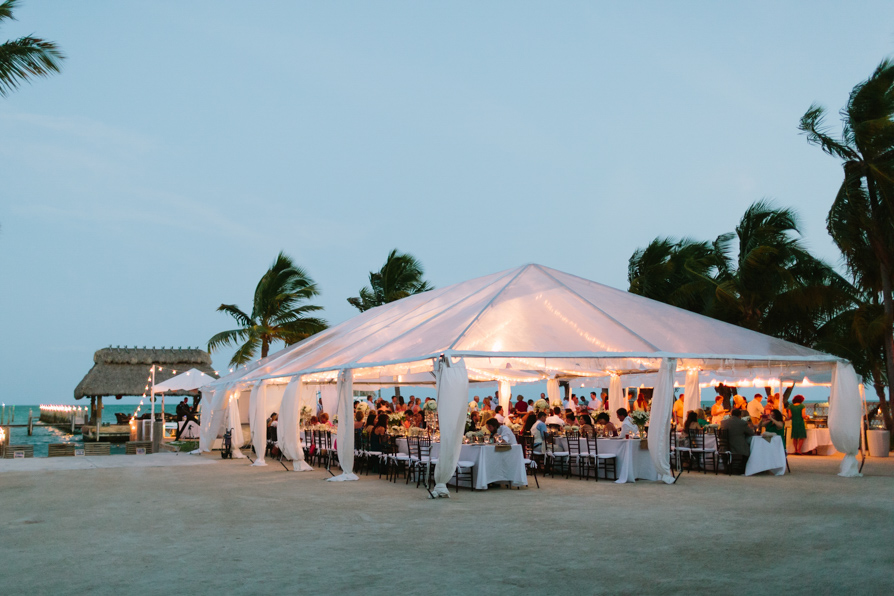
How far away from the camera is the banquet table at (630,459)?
43.4 feet

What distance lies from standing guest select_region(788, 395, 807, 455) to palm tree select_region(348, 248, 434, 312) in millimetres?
16299

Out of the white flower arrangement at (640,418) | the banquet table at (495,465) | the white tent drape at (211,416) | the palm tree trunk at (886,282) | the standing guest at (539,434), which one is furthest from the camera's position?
the white tent drape at (211,416)

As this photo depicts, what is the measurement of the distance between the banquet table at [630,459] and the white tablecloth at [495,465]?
74.8 inches

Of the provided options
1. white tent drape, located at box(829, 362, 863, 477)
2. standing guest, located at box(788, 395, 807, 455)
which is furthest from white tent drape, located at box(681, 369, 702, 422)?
white tent drape, located at box(829, 362, 863, 477)

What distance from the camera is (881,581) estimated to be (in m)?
5.62

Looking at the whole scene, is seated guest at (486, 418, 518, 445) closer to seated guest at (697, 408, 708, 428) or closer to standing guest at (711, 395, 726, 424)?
seated guest at (697, 408, 708, 428)

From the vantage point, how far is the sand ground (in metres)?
5.77

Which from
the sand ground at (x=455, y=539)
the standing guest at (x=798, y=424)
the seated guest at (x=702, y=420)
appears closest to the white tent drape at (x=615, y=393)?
the seated guest at (x=702, y=420)

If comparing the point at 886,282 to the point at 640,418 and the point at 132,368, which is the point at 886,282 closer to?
the point at 640,418

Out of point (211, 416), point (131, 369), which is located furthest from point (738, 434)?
point (131, 369)

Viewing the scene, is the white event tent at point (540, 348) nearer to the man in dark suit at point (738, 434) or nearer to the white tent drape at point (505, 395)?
the man in dark suit at point (738, 434)

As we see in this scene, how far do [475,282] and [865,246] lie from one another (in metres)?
10.6

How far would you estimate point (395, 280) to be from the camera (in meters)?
31.2

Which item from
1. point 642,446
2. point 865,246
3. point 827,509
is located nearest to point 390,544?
point 827,509
